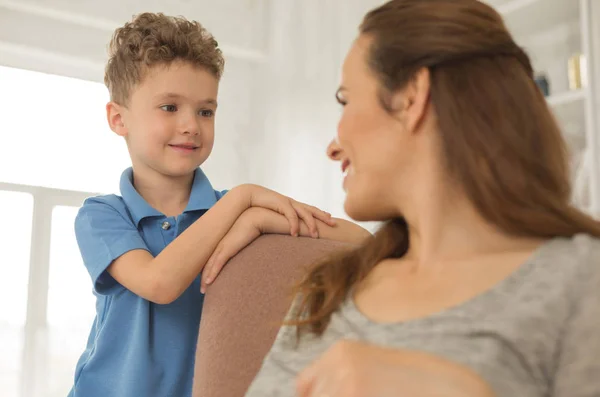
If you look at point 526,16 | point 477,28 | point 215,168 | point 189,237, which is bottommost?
point 215,168

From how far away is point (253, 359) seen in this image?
1021 mm

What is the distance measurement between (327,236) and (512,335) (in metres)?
0.56

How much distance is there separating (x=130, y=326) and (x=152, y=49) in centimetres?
57

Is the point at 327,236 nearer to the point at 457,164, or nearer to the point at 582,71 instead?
the point at 457,164

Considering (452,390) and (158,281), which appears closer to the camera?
(452,390)

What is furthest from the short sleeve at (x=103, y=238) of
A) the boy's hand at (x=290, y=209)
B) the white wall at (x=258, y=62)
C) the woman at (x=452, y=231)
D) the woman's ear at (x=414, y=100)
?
the white wall at (x=258, y=62)

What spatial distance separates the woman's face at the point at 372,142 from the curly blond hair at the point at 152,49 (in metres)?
0.62

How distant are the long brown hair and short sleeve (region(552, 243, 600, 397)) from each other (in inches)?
4.8

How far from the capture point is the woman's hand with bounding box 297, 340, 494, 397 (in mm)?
572

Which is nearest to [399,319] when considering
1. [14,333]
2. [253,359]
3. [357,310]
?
[357,310]

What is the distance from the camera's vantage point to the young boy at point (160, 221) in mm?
1188

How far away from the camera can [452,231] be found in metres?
0.86

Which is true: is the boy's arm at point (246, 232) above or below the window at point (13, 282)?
above

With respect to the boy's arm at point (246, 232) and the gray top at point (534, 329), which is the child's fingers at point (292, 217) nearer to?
the boy's arm at point (246, 232)
